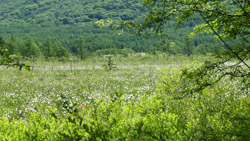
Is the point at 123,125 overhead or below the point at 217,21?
below

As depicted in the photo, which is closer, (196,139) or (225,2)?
(196,139)

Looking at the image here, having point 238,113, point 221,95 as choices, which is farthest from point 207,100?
point 238,113

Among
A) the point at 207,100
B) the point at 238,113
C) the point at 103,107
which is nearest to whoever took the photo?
the point at 103,107

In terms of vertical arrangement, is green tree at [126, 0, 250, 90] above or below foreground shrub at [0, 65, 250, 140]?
above

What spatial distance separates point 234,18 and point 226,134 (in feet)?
8.13

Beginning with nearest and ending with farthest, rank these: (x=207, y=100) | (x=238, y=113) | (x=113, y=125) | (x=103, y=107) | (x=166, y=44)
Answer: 1. (x=113, y=125)
2. (x=103, y=107)
3. (x=238, y=113)
4. (x=166, y=44)
5. (x=207, y=100)

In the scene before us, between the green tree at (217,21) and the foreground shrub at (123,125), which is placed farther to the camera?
the green tree at (217,21)

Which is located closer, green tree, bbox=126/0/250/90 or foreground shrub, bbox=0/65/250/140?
foreground shrub, bbox=0/65/250/140

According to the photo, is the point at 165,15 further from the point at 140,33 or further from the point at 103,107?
the point at 103,107

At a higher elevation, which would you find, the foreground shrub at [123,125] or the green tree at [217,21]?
the green tree at [217,21]

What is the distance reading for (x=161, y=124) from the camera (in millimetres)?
4066

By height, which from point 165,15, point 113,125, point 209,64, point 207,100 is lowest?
point 207,100

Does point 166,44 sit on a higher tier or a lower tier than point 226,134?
higher

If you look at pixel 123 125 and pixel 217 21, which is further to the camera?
pixel 217 21
